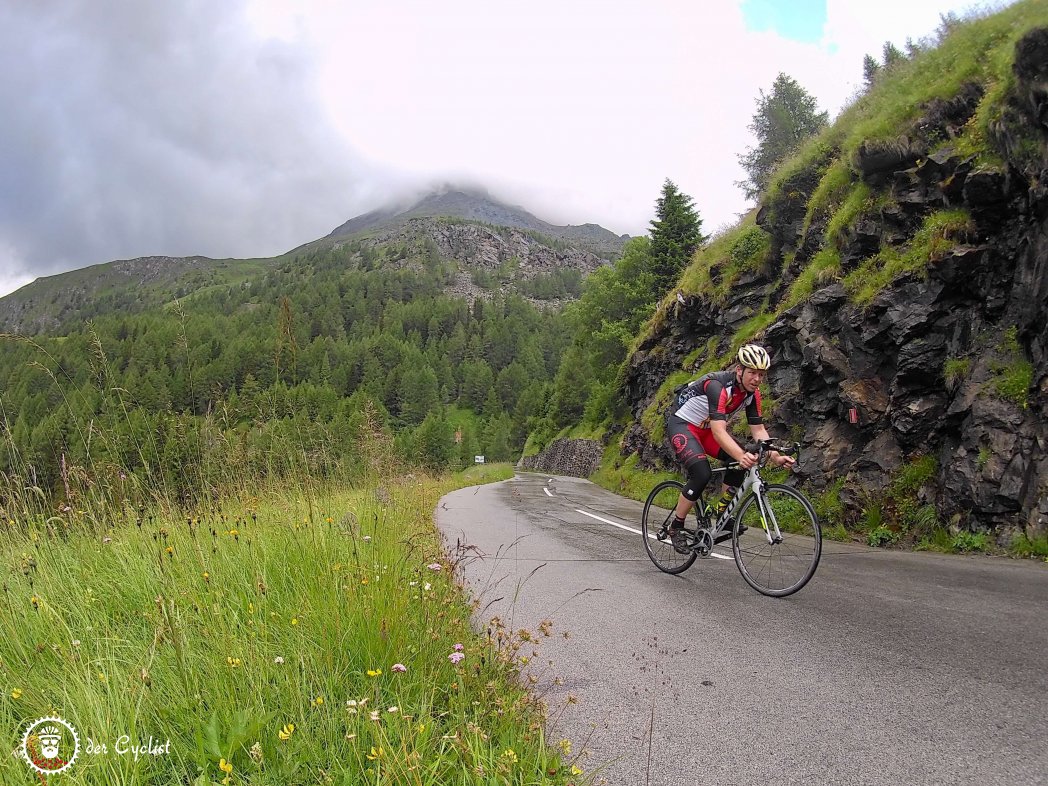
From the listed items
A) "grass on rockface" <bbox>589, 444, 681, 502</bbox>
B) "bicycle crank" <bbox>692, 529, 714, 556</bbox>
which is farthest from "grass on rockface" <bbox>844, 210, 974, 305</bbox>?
"grass on rockface" <bbox>589, 444, 681, 502</bbox>

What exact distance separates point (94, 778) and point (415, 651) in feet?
4.12

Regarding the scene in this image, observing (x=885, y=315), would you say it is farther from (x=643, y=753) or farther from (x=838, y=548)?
(x=643, y=753)

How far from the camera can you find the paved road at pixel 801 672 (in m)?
2.25

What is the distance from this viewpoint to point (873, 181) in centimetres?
1063

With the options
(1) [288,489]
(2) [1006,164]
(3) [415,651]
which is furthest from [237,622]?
(2) [1006,164]

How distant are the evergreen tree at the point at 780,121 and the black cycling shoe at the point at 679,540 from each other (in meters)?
38.6

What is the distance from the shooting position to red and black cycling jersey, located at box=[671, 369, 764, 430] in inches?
215

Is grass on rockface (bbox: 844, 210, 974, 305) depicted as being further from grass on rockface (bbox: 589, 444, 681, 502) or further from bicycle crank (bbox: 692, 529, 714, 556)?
grass on rockface (bbox: 589, 444, 681, 502)

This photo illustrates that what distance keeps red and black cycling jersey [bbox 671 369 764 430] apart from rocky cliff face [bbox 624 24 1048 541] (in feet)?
11.4

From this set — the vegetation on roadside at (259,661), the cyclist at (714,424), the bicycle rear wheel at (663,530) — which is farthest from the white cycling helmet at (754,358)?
the vegetation on roadside at (259,661)

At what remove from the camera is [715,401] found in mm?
5465

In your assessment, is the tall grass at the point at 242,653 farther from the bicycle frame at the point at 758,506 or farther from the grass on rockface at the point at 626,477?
the grass on rockface at the point at 626,477

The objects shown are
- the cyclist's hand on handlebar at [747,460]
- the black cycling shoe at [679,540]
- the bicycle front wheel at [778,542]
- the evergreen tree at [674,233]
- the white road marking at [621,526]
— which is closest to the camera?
the bicycle front wheel at [778,542]

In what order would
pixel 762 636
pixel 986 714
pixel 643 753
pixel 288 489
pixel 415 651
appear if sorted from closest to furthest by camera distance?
pixel 643 753 → pixel 986 714 → pixel 415 651 → pixel 762 636 → pixel 288 489
